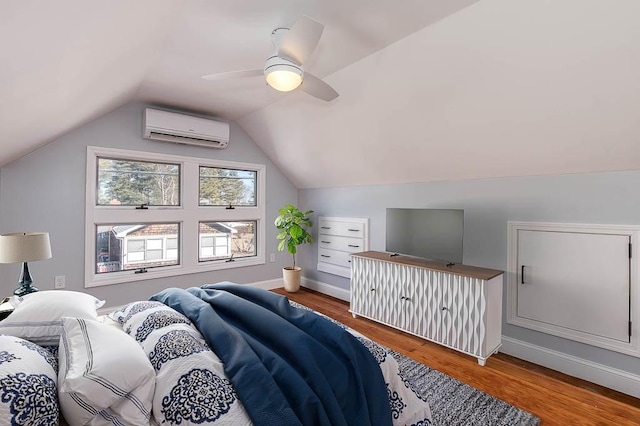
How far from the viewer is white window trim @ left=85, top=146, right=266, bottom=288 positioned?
337 centimetres

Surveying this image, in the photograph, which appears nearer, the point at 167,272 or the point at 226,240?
the point at 167,272

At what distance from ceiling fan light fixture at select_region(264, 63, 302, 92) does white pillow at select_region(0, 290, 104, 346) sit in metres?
1.73

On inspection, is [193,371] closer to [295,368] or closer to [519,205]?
[295,368]

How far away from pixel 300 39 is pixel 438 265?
2.33m

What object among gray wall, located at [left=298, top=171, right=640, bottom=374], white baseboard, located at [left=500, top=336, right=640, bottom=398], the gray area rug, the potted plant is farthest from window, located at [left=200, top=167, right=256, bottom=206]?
white baseboard, located at [left=500, top=336, right=640, bottom=398]

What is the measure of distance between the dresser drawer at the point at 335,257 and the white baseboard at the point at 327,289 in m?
0.36

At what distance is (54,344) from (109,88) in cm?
206

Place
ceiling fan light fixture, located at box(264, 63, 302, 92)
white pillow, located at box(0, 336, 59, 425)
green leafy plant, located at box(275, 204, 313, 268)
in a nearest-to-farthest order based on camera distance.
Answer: white pillow, located at box(0, 336, 59, 425) → ceiling fan light fixture, located at box(264, 63, 302, 92) → green leafy plant, located at box(275, 204, 313, 268)

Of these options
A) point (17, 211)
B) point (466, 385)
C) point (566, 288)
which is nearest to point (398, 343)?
point (466, 385)

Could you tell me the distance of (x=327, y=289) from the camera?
461 cm

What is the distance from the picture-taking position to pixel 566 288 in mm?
2547

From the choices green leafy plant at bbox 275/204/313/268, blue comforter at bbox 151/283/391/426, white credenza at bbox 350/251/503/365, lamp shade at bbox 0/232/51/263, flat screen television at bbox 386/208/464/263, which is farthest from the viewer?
green leafy plant at bbox 275/204/313/268

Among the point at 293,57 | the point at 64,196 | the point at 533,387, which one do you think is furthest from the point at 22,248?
the point at 533,387

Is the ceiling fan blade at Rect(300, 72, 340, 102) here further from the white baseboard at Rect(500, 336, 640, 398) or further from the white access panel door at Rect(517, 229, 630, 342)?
the white baseboard at Rect(500, 336, 640, 398)
